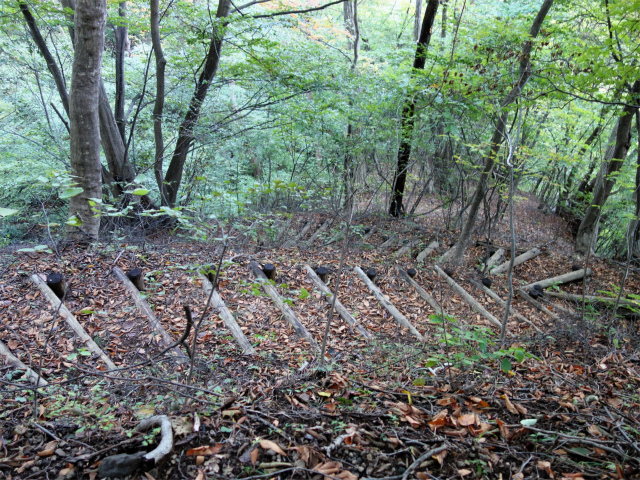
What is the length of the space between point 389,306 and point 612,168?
19.8 feet

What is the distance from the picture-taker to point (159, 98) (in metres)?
7.38

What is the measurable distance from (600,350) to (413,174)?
6.38 m

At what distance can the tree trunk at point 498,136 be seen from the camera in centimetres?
517

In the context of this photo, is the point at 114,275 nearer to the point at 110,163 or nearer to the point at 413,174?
the point at 110,163

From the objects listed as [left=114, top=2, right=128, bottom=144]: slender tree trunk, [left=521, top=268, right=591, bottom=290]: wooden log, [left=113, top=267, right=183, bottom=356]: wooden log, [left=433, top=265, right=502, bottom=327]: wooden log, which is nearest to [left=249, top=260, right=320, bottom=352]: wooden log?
[left=113, top=267, right=183, bottom=356]: wooden log

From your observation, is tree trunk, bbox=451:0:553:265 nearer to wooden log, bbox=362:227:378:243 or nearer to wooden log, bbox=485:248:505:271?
wooden log, bbox=485:248:505:271

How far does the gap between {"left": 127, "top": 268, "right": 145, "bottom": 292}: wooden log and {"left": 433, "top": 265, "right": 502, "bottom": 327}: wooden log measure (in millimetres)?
4699

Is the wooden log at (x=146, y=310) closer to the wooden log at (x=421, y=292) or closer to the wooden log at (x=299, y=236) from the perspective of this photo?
the wooden log at (x=299, y=236)

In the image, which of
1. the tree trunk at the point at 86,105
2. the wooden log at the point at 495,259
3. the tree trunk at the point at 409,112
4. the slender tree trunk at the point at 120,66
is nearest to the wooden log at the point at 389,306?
the tree trunk at the point at 409,112

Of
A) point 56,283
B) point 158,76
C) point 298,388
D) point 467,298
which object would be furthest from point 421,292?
point 158,76

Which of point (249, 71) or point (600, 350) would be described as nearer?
point (600, 350)

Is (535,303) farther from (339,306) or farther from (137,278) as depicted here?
(137,278)

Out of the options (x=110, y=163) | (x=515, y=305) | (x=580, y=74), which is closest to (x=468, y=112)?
(x=580, y=74)

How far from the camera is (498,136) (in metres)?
6.12
